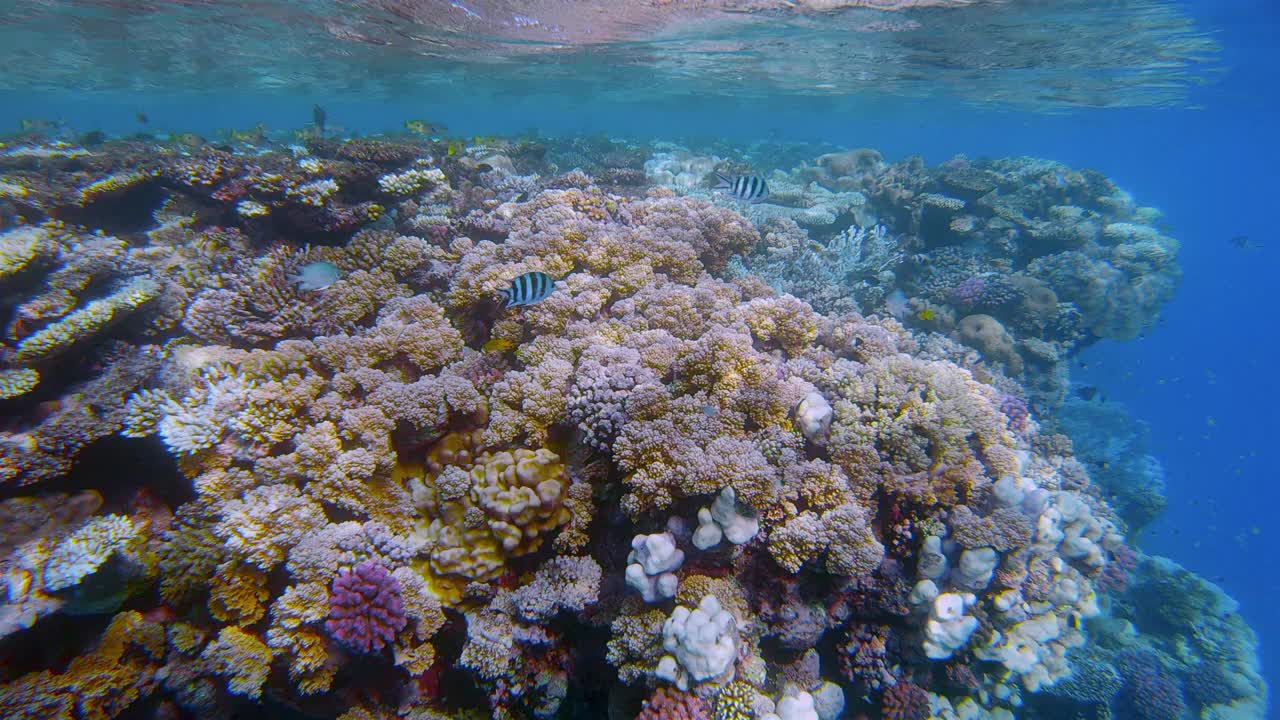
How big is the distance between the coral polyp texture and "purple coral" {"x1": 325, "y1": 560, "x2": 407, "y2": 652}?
20mm

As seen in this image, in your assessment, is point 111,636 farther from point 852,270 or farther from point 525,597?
point 852,270

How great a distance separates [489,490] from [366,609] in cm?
116

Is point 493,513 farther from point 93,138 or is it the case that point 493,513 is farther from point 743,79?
point 743,79

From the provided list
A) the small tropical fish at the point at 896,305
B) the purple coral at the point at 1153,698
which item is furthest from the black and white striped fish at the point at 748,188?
the purple coral at the point at 1153,698

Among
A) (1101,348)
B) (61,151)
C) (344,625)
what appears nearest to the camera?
(344,625)

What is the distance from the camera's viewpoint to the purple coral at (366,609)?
3.49 meters

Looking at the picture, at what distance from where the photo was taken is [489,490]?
3822 millimetres

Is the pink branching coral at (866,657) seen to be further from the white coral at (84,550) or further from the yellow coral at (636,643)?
the white coral at (84,550)

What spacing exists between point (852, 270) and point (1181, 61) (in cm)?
2366

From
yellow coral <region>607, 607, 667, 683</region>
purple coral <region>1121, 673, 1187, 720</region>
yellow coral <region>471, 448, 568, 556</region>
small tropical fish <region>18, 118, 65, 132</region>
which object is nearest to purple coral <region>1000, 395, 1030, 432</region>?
yellow coral <region>607, 607, 667, 683</region>

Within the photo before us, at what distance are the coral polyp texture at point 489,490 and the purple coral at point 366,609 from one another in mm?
20

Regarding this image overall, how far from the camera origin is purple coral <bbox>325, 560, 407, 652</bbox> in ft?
11.5

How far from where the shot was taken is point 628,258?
6.19m

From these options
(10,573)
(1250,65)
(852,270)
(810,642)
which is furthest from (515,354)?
(1250,65)
